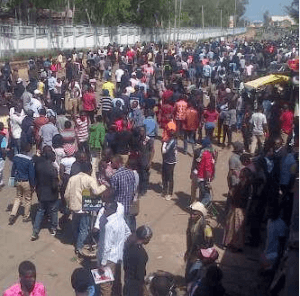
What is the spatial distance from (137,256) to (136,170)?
398 centimetres

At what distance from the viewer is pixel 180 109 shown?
14266 millimetres

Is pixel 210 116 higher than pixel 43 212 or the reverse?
higher

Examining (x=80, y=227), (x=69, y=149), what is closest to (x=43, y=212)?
(x=80, y=227)

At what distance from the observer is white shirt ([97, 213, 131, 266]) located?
6.61 m

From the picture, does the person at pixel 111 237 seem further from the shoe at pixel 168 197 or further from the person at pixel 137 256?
the shoe at pixel 168 197

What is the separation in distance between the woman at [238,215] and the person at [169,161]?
2.28 meters

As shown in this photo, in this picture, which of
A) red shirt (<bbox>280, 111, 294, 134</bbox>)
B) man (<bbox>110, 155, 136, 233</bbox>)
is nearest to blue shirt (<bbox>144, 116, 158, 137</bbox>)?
red shirt (<bbox>280, 111, 294, 134</bbox>)

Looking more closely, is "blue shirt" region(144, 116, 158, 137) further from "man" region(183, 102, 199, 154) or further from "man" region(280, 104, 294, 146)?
"man" region(280, 104, 294, 146)

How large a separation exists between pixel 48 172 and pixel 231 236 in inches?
121

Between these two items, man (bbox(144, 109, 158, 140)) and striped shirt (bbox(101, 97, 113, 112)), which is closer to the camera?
man (bbox(144, 109, 158, 140))

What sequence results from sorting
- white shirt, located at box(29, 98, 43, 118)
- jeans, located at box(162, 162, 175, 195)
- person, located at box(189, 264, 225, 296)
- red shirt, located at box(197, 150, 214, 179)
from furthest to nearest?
white shirt, located at box(29, 98, 43, 118)
jeans, located at box(162, 162, 175, 195)
red shirt, located at box(197, 150, 214, 179)
person, located at box(189, 264, 225, 296)

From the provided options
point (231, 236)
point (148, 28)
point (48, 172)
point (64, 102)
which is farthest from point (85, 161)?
point (148, 28)

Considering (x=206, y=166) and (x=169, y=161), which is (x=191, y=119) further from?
(x=206, y=166)

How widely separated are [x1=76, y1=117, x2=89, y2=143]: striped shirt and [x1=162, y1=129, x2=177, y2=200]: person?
7.19ft
